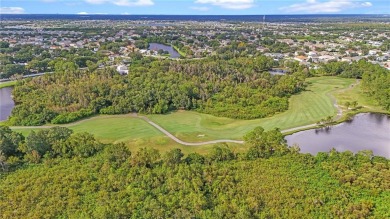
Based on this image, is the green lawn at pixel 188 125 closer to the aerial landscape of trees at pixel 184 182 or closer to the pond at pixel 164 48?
the aerial landscape of trees at pixel 184 182

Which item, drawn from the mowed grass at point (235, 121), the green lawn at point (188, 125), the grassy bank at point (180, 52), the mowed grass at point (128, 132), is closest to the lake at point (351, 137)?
the mowed grass at point (235, 121)

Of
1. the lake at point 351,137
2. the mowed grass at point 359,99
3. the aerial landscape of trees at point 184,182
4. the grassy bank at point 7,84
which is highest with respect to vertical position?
the grassy bank at point 7,84

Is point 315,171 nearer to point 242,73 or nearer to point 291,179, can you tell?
point 291,179

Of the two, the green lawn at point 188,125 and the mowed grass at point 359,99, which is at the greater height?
the mowed grass at point 359,99

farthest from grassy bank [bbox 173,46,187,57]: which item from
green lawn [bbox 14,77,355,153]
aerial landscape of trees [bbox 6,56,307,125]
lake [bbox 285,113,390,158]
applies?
lake [bbox 285,113,390,158]

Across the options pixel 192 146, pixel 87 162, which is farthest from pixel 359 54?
pixel 87 162

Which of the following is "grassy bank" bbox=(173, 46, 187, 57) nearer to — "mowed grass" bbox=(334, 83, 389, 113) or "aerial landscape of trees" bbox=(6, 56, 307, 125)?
"aerial landscape of trees" bbox=(6, 56, 307, 125)

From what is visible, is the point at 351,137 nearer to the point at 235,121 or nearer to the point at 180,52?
the point at 235,121
